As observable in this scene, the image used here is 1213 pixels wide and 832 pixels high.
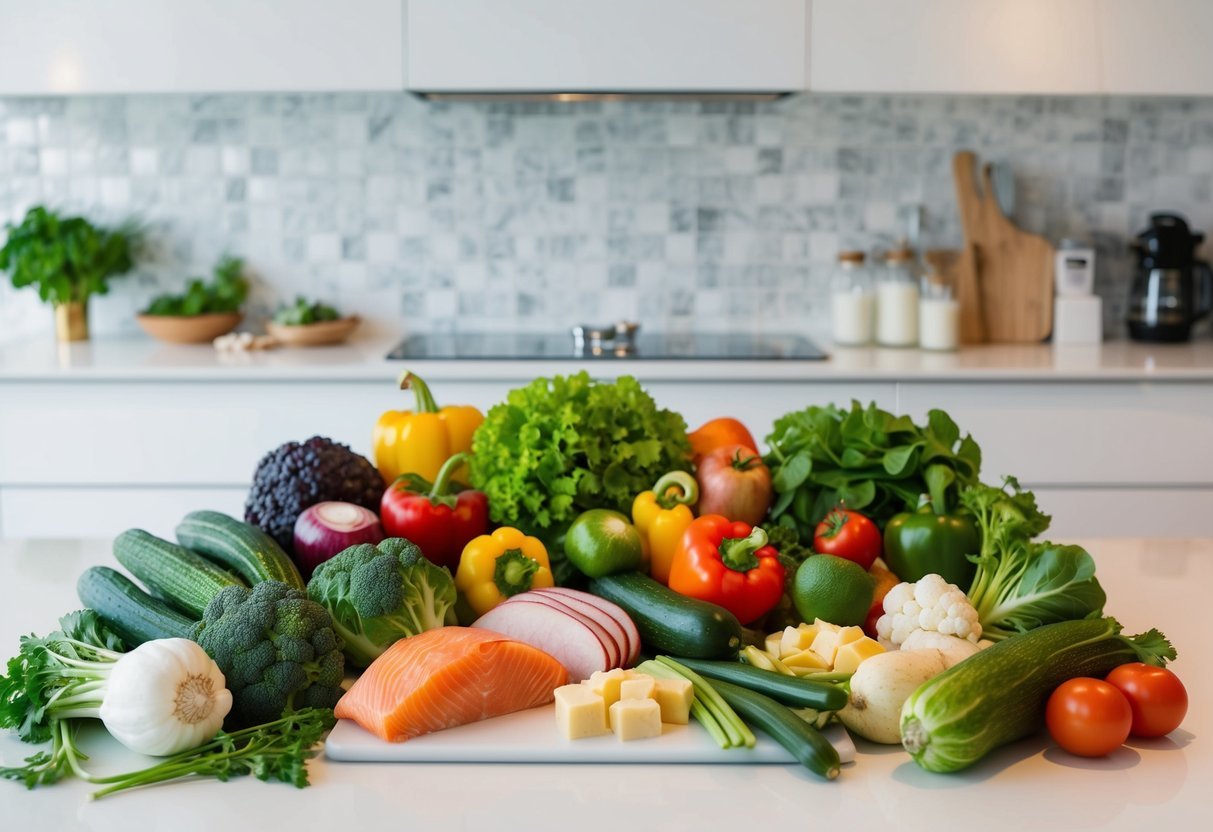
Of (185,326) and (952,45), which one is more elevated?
(952,45)

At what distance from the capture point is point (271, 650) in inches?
51.5

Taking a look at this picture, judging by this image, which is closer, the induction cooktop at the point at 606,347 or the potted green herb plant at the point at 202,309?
the induction cooktop at the point at 606,347

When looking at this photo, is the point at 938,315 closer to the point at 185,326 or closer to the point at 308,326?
the point at 308,326

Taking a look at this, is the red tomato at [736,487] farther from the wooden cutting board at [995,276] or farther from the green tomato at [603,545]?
the wooden cutting board at [995,276]

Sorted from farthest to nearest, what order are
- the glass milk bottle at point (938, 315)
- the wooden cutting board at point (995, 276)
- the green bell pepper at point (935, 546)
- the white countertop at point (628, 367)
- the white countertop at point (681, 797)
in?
the wooden cutting board at point (995, 276), the glass milk bottle at point (938, 315), the white countertop at point (628, 367), the green bell pepper at point (935, 546), the white countertop at point (681, 797)

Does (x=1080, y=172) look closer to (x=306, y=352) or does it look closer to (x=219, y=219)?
A: (x=306, y=352)

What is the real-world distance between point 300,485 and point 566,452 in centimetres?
36

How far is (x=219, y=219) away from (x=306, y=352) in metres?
0.63

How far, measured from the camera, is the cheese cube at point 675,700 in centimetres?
131

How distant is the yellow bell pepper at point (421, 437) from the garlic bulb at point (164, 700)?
28.7 inches

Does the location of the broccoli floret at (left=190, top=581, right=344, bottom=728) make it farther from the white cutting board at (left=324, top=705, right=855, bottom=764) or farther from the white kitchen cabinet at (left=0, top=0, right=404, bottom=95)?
the white kitchen cabinet at (left=0, top=0, right=404, bottom=95)

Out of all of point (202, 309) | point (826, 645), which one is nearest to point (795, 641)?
point (826, 645)

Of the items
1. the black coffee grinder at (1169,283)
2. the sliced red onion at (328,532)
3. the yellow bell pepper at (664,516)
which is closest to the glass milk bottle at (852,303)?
the black coffee grinder at (1169,283)

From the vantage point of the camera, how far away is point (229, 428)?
128 inches
